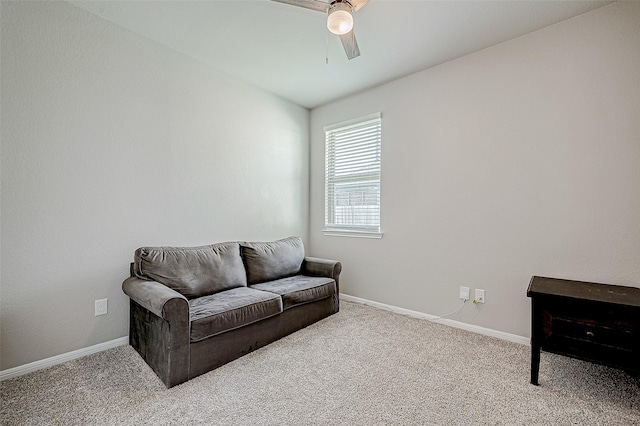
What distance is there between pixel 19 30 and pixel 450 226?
3748 millimetres

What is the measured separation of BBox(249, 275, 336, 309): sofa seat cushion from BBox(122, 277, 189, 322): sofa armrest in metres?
0.90

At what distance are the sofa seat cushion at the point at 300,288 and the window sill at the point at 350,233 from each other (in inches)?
29.5

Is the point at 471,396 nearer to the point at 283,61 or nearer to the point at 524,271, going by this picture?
the point at 524,271

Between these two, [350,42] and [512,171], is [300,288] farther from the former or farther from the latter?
[512,171]

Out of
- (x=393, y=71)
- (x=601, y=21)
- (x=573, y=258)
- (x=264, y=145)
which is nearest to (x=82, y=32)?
(x=264, y=145)

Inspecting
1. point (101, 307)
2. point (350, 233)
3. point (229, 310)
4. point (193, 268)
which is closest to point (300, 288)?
point (229, 310)

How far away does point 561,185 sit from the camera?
91.7 inches

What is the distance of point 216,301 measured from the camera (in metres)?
2.30

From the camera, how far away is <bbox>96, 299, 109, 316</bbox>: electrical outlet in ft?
7.65

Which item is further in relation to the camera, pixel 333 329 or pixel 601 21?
pixel 333 329

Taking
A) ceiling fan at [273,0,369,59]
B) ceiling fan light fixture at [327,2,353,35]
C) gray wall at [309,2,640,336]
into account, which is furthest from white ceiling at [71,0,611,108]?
ceiling fan light fixture at [327,2,353,35]

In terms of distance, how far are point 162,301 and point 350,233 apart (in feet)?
7.80

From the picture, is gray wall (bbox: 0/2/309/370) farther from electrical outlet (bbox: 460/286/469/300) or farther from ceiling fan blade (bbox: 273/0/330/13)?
electrical outlet (bbox: 460/286/469/300)

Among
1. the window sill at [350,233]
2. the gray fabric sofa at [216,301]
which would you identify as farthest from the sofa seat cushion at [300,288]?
the window sill at [350,233]
